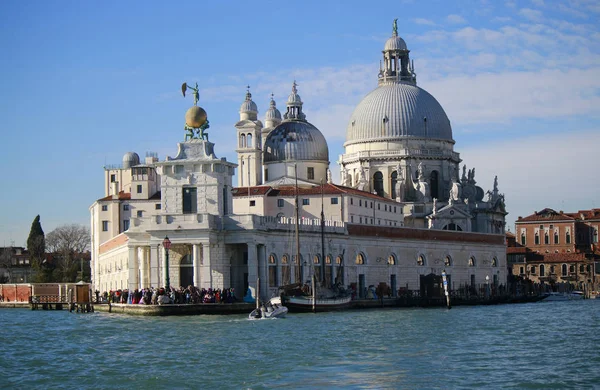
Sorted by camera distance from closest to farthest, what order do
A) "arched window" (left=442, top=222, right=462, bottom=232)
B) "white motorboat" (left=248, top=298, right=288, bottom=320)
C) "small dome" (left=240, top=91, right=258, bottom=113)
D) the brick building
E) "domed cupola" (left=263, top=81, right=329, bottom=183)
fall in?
"white motorboat" (left=248, top=298, right=288, bottom=320) < "domed cupola" (left=263, top=81, right=329, bottom=183) < "small dome" (left=240, top=91, right=258, bottom=113) < "arched window" (left=442, top=222, right=462, bottom=232) < the brick building

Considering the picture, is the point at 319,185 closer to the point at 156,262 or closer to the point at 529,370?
the point at 156,262

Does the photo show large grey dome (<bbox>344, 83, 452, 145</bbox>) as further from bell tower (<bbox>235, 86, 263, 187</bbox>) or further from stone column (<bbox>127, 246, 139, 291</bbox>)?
stone column (<bbox>127, 246, 139, 291</bbox>)

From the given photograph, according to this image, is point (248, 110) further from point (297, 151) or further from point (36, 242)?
point (36, 242)

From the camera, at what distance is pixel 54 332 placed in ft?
152

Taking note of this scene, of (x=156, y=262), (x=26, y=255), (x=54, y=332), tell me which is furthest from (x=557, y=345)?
(x=26, y=255)

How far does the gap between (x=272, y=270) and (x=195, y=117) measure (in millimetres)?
8900

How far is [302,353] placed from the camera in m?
36.5

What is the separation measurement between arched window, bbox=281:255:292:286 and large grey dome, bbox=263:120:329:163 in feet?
81.0

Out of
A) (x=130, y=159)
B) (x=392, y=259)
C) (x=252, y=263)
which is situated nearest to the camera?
(x=252, y=263)

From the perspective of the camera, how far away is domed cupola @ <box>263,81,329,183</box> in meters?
88.6

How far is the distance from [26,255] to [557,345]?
9387cm

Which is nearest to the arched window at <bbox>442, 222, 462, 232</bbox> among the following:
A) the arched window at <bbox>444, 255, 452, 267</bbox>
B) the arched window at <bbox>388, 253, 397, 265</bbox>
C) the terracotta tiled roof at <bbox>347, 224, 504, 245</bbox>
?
the terracotta tiled roof at <bbox>347, 224, 504, 245</bbox>

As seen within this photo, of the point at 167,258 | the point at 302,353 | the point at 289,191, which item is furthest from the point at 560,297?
the point at 302,353

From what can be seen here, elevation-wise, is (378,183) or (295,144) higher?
(295,144)
